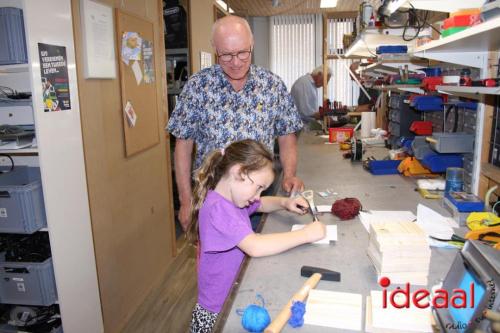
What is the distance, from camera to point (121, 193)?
Answer: 251 centimetres

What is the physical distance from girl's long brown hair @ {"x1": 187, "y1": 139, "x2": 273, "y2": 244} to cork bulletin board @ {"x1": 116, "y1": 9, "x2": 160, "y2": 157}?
129 centimetres

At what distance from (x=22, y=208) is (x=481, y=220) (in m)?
1.86

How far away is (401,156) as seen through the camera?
2646 millimetres

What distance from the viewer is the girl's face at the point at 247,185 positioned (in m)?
1.29

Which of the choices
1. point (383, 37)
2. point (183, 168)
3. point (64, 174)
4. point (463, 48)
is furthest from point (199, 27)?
point (463, 48)

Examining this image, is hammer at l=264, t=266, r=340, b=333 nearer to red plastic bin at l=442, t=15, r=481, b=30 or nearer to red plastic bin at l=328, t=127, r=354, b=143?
red plastic bin at l=442, t=15, r=481, b=30

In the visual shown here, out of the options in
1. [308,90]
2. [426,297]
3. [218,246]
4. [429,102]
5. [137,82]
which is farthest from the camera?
[308,90]

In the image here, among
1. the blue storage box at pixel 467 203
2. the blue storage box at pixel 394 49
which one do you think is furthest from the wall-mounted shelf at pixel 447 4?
the blue storage box at pixel 394 49

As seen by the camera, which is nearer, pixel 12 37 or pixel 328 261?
pixel 328 261

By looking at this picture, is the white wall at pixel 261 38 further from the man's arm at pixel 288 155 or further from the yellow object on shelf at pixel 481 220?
the yellow object on shelf at pixel 481 220

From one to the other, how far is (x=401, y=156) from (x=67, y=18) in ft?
6.85

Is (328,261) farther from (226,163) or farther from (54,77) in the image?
(54,77)

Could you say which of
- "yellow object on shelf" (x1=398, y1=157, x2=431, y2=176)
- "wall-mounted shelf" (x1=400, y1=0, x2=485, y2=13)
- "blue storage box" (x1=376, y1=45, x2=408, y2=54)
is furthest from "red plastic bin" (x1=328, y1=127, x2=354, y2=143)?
"wall-mounted shelf" (x1=400, y1=0, x2=485, y2=13)

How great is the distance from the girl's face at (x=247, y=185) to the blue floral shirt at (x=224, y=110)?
0.57m
